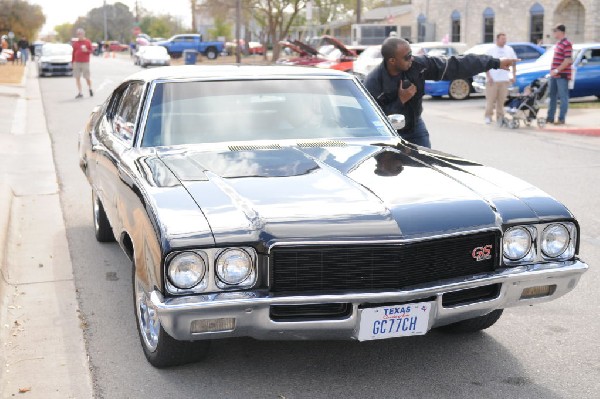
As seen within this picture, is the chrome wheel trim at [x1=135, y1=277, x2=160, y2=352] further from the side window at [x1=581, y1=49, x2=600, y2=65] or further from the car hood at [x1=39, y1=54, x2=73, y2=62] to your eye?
the car hood at [x1=39, y1=54, x2=73, y2=62]

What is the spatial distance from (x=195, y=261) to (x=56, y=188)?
686 centimetres

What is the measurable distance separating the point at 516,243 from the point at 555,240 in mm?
255

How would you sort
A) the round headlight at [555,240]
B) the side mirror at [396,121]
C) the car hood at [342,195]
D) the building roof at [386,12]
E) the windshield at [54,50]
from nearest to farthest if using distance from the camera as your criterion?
the car hood at [342,195], the round headlight at [555,240], the side mirror at [396,121], the windshield at [54,50], the building roof at [386,12]

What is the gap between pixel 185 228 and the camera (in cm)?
392


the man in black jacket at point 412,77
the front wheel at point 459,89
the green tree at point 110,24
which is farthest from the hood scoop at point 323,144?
the green tree at point 110,24

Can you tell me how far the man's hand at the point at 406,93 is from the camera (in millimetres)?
7074

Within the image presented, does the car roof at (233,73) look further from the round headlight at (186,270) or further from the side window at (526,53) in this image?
the side window at (526,53)

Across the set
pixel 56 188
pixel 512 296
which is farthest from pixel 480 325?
pixel 56 188

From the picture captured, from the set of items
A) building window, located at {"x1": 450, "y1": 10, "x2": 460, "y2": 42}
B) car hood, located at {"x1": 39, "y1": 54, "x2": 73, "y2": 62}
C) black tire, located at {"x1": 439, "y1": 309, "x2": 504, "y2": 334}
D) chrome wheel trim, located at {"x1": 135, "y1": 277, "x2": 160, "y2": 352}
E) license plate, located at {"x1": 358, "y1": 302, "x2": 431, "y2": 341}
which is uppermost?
building window, located at {"x1": 450, "y1": 10, "x2": 460, "y2": 42}

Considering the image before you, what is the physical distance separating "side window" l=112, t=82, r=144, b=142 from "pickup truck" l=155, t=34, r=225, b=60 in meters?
60.7

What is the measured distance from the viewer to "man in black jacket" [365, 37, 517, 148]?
7090mm

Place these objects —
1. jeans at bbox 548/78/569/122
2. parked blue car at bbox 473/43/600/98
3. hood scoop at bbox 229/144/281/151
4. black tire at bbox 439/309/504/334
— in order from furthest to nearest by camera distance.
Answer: parked blue car at bbox 473/43/600/98 < jeans at bbox 548/78/569/122 < hood scoop at bbox 229/144/281/151 < black tire at bbox 439/309/504/334

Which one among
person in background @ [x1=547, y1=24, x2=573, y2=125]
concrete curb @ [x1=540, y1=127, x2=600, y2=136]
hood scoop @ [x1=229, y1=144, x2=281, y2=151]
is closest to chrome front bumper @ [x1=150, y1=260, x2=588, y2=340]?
hood scoop @ [x1=229, y1=144, x2=281, y2=151]

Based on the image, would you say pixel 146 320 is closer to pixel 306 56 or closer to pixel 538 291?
pixel 538 291
